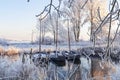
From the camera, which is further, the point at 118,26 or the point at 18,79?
the point at 18,79

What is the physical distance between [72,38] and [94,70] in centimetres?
3034

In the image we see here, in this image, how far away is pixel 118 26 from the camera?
60.6 inches

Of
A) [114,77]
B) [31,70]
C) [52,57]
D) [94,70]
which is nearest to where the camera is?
[31,70]

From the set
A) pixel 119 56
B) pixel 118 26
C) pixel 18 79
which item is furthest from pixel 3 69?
pixel 119 56

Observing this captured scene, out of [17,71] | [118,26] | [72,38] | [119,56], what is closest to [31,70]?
[17,71]

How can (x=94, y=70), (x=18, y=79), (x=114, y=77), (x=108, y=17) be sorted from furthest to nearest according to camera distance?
(x=94, y=70)
(x=114, y=77)
(x=18, y=79)
(x=108, y=17)

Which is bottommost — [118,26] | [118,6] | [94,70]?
[94,70]

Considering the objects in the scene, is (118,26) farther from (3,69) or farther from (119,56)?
(119,56)

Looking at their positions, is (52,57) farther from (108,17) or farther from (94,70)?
(108,17)

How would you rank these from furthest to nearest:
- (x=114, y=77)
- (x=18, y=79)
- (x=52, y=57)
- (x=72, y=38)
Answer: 1. (x=72, y=38)
2. (x=52, y=57)
3. (x=114, y=77)
4. (x=18, y=79)

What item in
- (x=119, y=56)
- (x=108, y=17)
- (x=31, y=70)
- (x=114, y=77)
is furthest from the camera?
(x=119, y=56)

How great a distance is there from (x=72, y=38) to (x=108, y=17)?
4282cm

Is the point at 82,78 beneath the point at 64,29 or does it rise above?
beneath

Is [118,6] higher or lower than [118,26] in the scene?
higher
